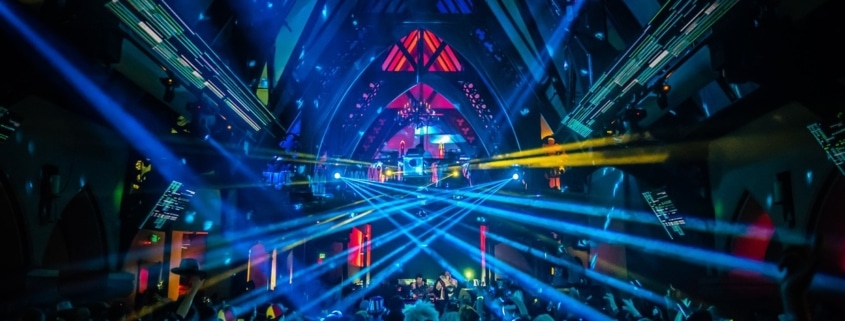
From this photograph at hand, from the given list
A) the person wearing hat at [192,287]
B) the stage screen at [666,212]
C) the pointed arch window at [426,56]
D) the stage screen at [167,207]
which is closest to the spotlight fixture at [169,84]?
the stage screen at [167,207]

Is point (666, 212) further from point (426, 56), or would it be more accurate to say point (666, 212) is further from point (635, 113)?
point (426, 56)

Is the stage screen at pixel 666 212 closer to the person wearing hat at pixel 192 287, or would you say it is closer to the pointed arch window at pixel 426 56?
the person wearing hat at pixel 192 287

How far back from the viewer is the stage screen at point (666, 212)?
820cm

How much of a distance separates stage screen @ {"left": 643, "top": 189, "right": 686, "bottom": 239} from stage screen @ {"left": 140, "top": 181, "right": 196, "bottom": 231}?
666 centimetres

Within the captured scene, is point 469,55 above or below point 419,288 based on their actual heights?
above

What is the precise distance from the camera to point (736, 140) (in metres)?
7.73

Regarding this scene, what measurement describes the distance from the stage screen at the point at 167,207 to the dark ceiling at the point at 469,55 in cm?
87

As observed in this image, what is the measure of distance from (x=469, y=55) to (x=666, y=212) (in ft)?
28.1

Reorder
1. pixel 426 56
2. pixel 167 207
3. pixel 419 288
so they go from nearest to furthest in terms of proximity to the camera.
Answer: pixel 167 207
pixel 419 288
pixel 426 56

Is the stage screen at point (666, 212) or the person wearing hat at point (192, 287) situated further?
the stage screen at point (666, 212)

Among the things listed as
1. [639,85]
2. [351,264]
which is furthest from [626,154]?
[351,264]

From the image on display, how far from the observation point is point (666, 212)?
8352mm

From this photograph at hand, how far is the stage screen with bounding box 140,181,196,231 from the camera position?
8.57 m

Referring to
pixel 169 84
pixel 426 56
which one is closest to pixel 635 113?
pixel 169 84
